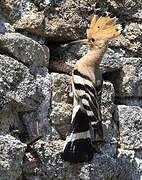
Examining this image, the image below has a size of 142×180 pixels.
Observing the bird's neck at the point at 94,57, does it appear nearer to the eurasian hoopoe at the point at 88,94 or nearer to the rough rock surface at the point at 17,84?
the eurasian hoopoe at the point at 88,94

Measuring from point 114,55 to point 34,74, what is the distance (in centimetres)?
56

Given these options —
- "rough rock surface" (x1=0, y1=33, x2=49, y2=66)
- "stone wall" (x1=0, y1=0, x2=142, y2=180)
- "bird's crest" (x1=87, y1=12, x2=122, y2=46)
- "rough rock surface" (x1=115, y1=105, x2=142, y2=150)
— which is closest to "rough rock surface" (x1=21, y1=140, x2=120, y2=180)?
"stone wall" (x1=0, y1=0, x2=142, y2=180)

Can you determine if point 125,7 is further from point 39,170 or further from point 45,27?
point 39,170

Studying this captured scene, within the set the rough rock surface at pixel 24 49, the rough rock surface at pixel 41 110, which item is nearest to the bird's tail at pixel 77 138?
the rough rock surface at pixel 41 110

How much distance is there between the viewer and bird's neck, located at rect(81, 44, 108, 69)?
7.11ft

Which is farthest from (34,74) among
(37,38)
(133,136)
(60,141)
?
(133,136)

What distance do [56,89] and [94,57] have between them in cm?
28

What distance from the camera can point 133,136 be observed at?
93.3 inches

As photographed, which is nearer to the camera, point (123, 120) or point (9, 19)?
point (9, 19)

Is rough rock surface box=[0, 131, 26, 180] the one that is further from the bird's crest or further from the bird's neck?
the bird's crest

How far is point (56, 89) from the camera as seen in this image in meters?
2.16

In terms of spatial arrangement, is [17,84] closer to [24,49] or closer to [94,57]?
[24,49]

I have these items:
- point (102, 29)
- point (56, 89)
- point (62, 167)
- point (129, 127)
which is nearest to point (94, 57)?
point (102, 29)

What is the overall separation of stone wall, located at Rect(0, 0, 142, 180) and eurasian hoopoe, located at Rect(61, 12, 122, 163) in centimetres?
9
